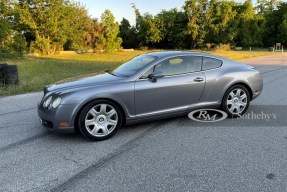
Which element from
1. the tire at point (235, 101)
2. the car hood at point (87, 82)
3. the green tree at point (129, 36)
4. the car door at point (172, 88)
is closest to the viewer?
the car hood at point (87, 82)

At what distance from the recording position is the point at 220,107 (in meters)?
5.21

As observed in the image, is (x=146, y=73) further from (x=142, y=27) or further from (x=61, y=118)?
(x=142, y=27)

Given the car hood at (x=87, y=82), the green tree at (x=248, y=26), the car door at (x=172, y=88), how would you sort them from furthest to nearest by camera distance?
the green tree at (x=248, y=26), the car door at (x=172, y=88), the car hood at (x=87, y=82)

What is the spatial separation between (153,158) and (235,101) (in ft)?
8.47

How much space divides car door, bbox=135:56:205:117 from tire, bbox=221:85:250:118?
694 mm

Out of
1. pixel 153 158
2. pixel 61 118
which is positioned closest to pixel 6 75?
pixel 61 118

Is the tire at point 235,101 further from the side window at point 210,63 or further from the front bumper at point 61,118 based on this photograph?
the front bumper at point 61,118


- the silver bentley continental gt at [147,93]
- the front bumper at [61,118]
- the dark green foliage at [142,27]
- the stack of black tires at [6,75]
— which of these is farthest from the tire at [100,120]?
the dark green foliage at [142,27]

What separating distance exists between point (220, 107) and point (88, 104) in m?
2.72

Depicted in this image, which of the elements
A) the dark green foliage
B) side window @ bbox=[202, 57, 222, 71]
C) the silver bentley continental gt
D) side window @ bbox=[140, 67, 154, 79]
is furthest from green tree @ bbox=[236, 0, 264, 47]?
side window @ bbox=[140, 67, 154, 79]

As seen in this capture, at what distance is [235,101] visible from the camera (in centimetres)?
525

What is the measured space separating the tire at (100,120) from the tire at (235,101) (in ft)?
7.38

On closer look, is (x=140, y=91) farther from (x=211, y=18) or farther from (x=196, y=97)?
(x=211, y=18)

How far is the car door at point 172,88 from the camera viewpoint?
4.37m
